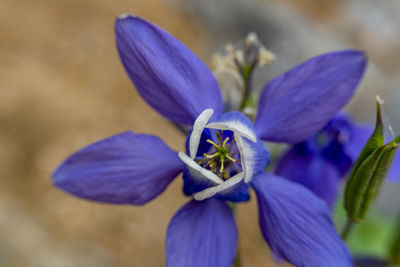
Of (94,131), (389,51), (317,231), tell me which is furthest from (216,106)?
(389,51)

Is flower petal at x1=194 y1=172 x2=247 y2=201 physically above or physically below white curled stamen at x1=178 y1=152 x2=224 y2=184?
below

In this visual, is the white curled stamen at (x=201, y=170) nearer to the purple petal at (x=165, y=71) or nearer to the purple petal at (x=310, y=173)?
the purple petal at (x=165, y=71)

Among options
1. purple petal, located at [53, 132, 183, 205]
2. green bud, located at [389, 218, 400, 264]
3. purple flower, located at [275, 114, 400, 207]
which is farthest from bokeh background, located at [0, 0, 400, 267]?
purple petal, located at [53, 132, 183, 205]

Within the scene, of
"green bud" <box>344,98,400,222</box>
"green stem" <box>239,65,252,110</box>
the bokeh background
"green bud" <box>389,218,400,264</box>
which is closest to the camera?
"green bud" <box>344,98,400,222</box>

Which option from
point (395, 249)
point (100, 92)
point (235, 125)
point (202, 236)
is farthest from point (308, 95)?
point (100, 92)

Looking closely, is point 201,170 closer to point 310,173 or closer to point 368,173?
point 368,173

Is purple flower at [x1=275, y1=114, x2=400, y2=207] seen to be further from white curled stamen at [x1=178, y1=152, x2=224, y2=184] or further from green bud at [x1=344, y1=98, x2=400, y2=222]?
white curled stamen at [x1=178, y1=152, x2=224, y2=184]
